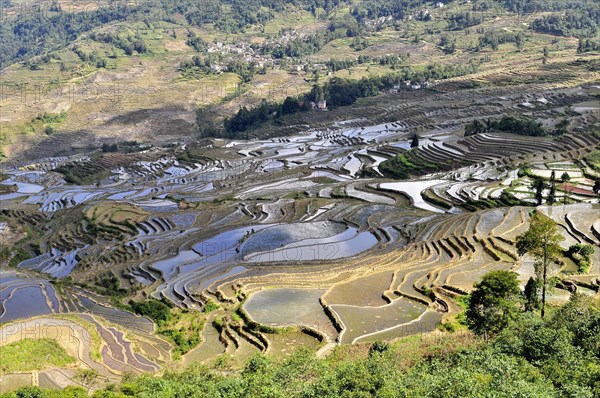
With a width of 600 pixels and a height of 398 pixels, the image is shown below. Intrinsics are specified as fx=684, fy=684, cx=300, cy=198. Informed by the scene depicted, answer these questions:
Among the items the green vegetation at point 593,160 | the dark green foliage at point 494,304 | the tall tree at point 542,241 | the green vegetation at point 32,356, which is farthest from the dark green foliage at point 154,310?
the green vegetation at point 593,160

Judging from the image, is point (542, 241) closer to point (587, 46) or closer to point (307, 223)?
point (307, 223)

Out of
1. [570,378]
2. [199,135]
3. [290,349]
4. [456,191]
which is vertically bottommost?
[199,135]

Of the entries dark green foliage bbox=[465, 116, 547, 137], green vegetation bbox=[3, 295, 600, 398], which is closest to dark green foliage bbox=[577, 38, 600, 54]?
dark green foliage bbox=[465, 116, 547, 137]

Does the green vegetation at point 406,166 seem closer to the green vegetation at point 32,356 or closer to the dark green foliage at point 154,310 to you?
the dark green foliage at point 154,310

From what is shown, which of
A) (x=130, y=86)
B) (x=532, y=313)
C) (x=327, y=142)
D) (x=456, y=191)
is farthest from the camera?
(x=130, y=86)

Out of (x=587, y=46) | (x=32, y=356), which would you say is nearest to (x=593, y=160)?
(x=32, y=356)

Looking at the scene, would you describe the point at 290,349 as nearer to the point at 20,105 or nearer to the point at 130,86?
the point at 20,105

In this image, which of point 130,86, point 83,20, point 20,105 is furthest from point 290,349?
point 83,20
